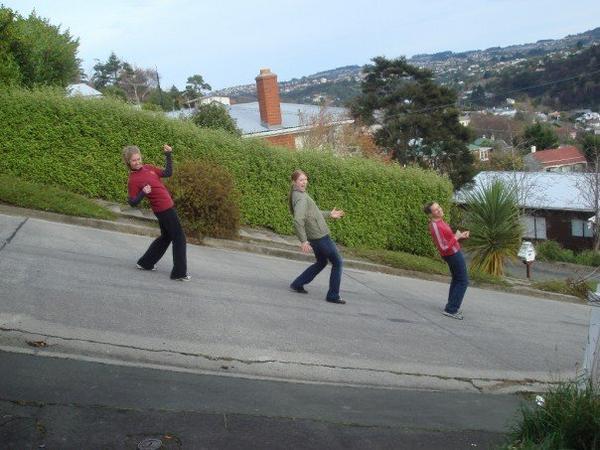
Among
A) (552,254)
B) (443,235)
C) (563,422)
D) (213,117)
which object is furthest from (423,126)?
(563,422)

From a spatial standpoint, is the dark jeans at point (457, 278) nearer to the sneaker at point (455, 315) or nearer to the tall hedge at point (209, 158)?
the sneaker at point (455, 315)

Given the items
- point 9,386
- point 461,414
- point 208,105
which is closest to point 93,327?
point 9,386

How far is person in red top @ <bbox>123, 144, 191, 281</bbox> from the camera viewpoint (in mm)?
8336

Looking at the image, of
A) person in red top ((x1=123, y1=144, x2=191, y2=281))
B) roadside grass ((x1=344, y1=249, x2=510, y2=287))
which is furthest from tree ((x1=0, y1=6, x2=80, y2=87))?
roadside grass ((x1=344, y1=249, x2=510, y2=287))

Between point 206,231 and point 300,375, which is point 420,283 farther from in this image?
point 300,375

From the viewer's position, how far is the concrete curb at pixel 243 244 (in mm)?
11938

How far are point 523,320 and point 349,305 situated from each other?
3.11 metres

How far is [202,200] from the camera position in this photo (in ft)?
40.8

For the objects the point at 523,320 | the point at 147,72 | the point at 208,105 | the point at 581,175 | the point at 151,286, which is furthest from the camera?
the point at 147,72

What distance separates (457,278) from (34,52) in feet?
38.2

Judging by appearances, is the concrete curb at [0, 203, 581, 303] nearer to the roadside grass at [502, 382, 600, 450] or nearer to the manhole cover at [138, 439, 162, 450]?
the manhole cover at [138, 439, 162, 450]

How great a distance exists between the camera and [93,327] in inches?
258

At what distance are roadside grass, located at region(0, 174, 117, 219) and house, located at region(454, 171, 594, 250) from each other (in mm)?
30103

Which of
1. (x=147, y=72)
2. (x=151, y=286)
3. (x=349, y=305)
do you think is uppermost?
(x=147, y=72)
